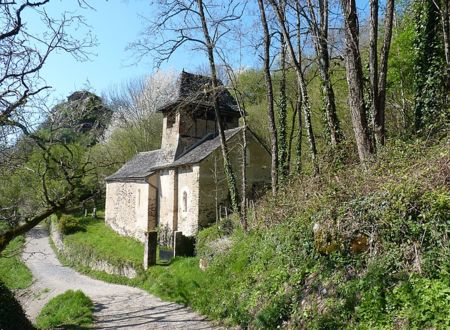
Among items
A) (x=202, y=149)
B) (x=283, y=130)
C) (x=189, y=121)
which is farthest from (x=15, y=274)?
(x=283, y=130)

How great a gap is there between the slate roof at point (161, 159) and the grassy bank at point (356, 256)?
33.5ft

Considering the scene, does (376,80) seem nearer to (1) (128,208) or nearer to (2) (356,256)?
(2) (356,256)

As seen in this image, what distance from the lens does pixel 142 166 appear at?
1048 inches

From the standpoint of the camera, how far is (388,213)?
6168 millimetres

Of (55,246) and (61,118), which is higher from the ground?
(61,118)

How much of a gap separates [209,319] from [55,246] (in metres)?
24.6

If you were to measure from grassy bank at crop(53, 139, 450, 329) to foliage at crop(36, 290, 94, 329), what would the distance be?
10.4 feet

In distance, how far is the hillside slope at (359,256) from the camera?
16.9 feet

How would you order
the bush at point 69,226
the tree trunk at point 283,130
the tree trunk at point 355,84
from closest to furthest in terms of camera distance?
the tree trunk at point 355,84
the tree trunk at point 283,130
the bush at point 69,226

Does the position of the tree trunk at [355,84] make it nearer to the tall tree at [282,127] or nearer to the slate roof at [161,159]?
the tall tree at [282,127]

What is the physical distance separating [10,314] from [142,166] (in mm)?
17843

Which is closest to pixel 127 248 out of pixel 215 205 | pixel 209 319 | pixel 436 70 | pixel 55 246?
pixel 215 205

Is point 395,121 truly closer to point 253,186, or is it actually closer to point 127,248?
point 253,186

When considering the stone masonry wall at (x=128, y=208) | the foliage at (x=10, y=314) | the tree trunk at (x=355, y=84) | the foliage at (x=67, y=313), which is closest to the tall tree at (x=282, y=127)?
the tree trunk at (x=355, y=84)
